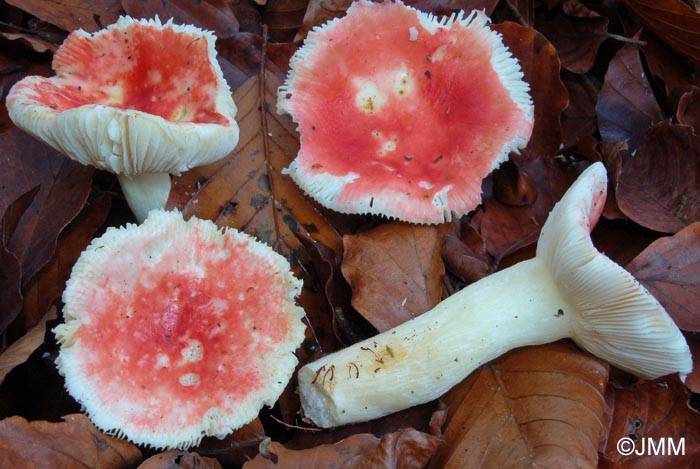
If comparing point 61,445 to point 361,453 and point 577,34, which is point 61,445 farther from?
point 577,34

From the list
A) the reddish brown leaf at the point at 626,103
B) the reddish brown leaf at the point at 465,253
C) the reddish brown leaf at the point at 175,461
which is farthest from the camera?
the reddish brown leaf at the point at 626,103

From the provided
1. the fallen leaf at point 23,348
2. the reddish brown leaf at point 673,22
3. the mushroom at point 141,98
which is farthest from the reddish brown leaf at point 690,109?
the fallen leaf at point 23,348

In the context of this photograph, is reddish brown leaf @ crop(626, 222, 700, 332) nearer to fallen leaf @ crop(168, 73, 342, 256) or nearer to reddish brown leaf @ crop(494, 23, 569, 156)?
reddish brown leaf @ crop(494, 23, 569, 156)

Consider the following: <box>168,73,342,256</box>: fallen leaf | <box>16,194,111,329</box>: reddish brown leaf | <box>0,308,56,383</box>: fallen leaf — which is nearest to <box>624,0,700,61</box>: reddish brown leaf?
<box>168,73,342,256</box>: fallen leaf

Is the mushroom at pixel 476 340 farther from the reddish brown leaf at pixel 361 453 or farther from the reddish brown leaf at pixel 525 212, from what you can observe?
the reddish brown leaf at pixel 525 212

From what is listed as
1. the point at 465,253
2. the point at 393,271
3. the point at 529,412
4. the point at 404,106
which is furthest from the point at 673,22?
the point at 529,412

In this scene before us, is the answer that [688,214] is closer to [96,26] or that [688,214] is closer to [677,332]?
[677,332]

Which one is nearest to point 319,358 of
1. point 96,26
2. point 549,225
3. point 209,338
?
point 209,338
